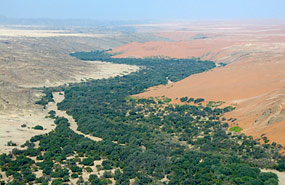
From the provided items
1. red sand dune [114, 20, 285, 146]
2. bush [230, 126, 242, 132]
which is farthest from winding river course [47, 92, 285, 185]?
bush [230, 126, 242, 132]

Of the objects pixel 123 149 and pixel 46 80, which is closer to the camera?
pixel 123 149

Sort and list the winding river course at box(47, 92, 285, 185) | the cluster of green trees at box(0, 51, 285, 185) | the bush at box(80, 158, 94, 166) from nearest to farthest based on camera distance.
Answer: the cluster of green trees at box(0, 51, 285, 185) → the winding river course at box(47, 92, 285, 185) → the bush at box(80, 158, 94, 166)

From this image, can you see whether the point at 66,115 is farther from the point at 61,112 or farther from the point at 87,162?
the point at 87,162

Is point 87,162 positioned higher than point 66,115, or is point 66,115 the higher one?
point 87,162

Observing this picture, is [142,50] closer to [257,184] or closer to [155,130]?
[155,130]

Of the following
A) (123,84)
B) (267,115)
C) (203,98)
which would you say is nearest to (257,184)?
(267,115)

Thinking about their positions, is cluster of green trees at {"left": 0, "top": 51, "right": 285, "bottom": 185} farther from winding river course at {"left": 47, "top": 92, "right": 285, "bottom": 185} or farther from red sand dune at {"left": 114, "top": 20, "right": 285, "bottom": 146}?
red sand dune at {"left": 114, "top": 20, "right": 285, "bottom": 146}

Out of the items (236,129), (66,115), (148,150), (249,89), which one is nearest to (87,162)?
(148,150)

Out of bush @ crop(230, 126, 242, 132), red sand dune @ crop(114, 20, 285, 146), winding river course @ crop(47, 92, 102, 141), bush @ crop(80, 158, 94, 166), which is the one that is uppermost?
red sand dune @ crop(114, 20, 285, 146)
